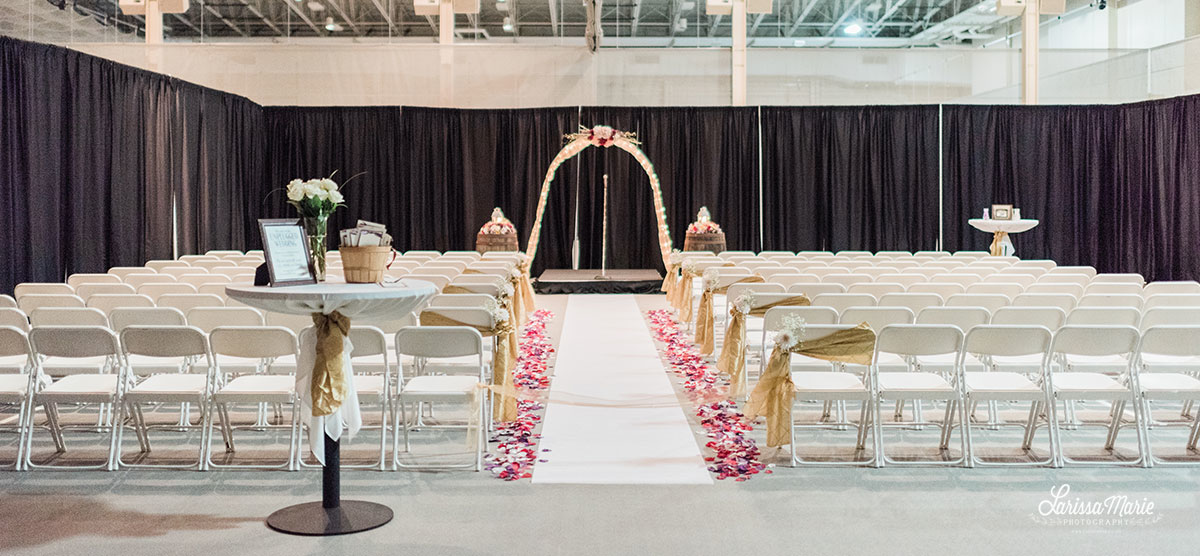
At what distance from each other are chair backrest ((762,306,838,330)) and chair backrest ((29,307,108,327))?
12.6 ft

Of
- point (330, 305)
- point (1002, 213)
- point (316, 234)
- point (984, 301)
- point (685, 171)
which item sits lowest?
point (984, 301)

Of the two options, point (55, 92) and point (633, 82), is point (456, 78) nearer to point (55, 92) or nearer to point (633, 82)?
point (633, 82)

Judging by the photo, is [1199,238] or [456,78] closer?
[1199,238]

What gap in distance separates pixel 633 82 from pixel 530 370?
10388 mm

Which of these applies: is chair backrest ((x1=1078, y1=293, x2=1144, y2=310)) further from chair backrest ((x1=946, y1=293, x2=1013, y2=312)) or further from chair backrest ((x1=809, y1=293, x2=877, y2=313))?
chair backrest ((x1=809, y1=293, x2=877, y2=313))

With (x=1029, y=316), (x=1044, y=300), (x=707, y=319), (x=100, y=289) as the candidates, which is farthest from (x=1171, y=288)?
(x=100, y=289)

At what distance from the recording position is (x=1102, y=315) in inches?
240

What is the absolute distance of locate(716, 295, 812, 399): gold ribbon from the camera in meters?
6.65

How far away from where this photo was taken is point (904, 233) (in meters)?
17.2

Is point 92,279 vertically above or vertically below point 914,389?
above

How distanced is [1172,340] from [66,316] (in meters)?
6.07

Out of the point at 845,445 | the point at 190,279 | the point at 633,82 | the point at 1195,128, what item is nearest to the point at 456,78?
the point at 633,82

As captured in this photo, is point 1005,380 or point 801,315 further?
point 801,315

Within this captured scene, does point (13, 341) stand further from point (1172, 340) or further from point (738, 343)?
point (1172, 340)
